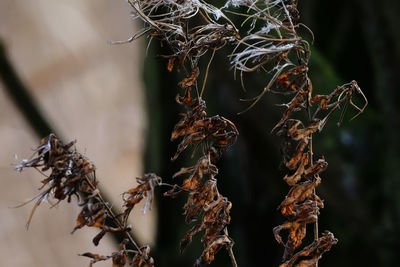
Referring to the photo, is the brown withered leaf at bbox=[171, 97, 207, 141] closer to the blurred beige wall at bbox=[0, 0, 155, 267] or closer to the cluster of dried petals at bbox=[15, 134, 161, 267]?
the cluster of dried petals at bbox=[15, 134, 161, 267]

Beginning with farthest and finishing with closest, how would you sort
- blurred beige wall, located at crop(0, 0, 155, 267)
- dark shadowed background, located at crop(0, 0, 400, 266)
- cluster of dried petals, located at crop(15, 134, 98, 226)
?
blurred beige wall, located at crop(0, 0, 155, 267) < dark shadowed background, located at crop(0, 0, 400, 266) < cluster of dried petals, located at crop(15, 134, 98, 226)

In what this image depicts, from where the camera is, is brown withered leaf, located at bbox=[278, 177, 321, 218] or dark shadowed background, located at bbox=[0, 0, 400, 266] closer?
brown withered leaf, located at bbox=[278, 177, 321, 218]

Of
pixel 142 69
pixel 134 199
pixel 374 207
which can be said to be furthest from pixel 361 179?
pixel 134 199

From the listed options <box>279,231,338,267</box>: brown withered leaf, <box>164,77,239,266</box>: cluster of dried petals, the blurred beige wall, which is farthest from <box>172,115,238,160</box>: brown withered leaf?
the blurred beige wall

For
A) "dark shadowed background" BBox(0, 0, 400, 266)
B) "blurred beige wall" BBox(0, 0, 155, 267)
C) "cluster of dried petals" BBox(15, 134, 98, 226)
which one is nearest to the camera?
"cluster of dried petals" BBox(15, 134, 98, 226)

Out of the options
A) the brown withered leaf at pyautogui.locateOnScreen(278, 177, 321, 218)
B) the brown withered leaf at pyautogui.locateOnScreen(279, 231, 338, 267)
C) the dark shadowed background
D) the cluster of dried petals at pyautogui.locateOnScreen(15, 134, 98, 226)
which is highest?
the cluster of dried petals at pyautogui.locateOnScreen(15, 134, 98, 226)

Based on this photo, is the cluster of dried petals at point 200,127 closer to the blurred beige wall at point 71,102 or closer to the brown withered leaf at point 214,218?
the brown withered leaf at point 214,218

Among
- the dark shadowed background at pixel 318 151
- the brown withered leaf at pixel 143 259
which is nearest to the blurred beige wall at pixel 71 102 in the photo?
the dark shadowed background at pixel 318 151

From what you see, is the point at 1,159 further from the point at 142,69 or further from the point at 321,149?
the point at 321,149

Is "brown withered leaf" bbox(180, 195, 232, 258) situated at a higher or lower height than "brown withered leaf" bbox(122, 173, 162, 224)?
lower
